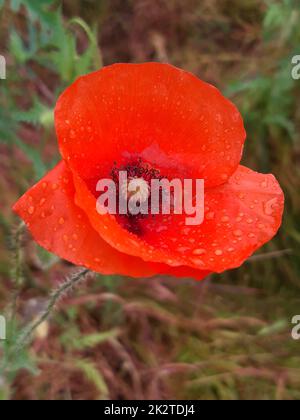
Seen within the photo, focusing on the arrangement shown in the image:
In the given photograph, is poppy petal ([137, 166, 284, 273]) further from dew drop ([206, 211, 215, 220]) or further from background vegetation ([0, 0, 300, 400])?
background vegetation ([0, 0, 300, 400])

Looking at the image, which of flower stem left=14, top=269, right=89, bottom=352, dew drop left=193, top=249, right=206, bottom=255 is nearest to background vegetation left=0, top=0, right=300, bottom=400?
flower stem left=14, top=269, right=89, bottom=352

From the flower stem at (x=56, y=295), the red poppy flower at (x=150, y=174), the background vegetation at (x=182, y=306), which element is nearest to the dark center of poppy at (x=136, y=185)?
the red poppy flower at (x=150, y=174)

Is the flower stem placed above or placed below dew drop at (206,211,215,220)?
below

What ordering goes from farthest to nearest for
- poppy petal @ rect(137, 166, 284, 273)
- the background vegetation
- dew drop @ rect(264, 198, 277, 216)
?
the background vegetation → dew drop @ rect(264, 198, 277, 216) → poppy petal @ rect(137, 166, 284, 273)

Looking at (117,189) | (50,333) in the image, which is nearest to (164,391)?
(50,333)

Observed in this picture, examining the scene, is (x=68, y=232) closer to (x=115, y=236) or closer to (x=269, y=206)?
(x=115, y=236)

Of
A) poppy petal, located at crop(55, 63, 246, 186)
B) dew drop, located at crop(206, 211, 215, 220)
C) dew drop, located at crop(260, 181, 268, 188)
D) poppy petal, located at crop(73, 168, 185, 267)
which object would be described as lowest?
poppy petal, located at crop(73, 168, 185, 267)

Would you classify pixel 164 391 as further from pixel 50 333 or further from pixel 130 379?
pixel 50 333
